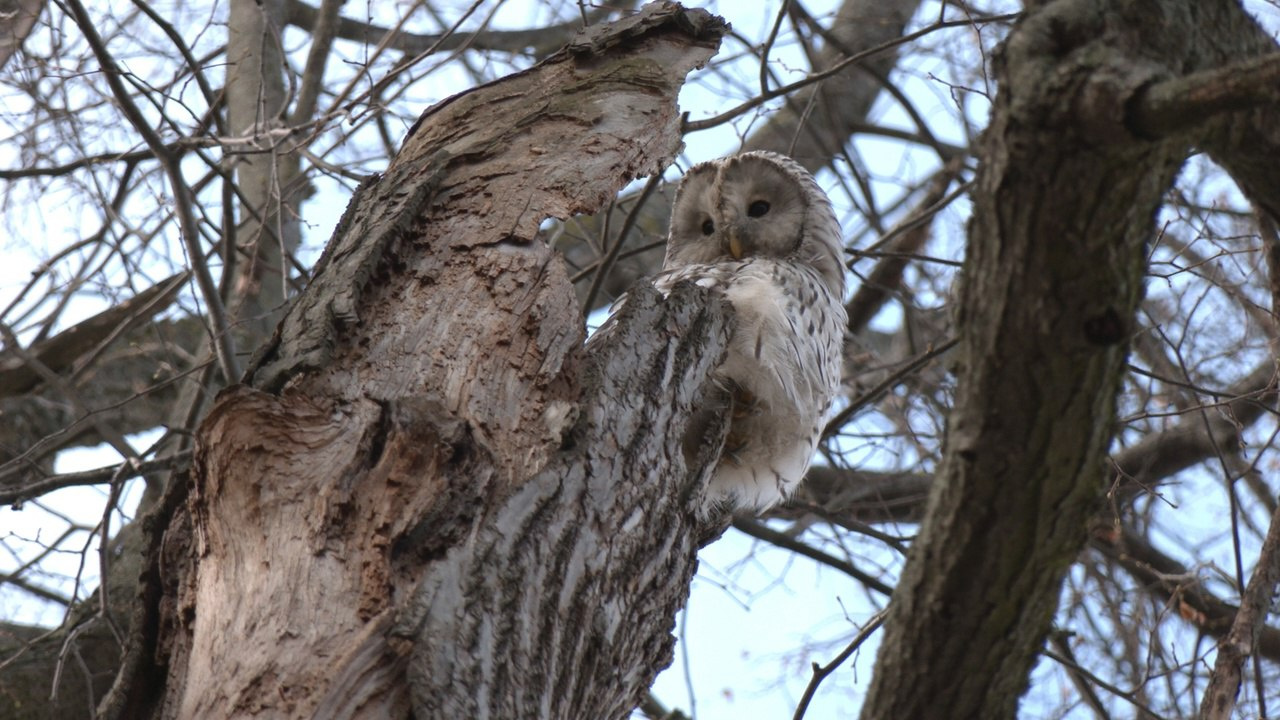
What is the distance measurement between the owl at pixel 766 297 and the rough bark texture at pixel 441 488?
536 mm

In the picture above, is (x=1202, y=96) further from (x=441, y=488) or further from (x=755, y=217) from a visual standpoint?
(x=755, y=217)

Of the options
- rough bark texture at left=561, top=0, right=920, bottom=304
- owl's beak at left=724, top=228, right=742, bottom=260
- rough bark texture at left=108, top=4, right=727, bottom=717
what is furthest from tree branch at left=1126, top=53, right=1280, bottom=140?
rough bark texture at left=561, top=0, right=920, bottom=304

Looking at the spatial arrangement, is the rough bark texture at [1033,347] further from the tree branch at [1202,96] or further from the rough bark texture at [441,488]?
the rough bark texture at [441,488]

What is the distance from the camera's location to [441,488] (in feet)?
7.06

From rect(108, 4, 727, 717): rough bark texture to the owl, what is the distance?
0.54 meters

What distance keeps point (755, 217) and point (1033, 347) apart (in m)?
3.24

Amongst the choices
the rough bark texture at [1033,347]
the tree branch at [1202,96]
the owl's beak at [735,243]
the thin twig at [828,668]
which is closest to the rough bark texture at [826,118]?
the owl's beak at [735,243]

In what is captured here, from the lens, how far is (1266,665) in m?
5.27

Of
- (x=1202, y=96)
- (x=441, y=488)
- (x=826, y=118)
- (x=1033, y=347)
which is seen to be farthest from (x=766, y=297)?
(x=826, y=118)

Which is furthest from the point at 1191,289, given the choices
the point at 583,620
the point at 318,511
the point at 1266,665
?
the point at 318,511

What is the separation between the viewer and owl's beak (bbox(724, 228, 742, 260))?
14.7 feet

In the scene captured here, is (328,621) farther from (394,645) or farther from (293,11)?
(293,11)

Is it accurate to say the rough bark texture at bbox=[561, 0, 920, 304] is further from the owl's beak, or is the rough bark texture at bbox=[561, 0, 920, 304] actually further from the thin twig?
the thin twig

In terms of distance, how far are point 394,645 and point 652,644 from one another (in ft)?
2.24
